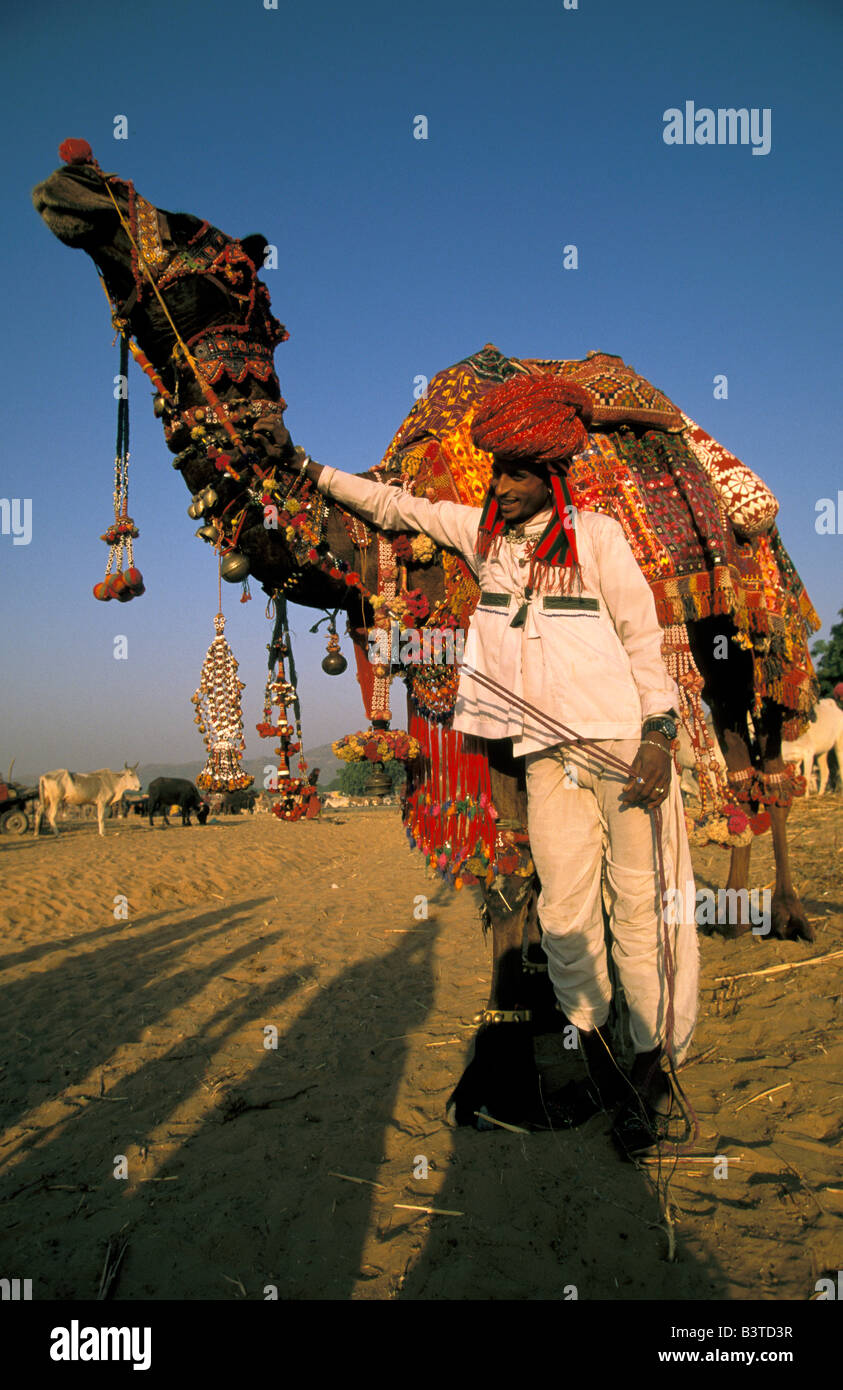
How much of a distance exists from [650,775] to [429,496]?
1.65 metres

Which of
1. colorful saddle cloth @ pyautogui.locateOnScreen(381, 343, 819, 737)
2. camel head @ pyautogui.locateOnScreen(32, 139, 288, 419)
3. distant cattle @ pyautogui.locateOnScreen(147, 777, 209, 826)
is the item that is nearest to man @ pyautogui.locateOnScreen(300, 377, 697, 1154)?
colorful saddle cloth @ pyautogui.locateOnScreen(381, 343, 819, 737)

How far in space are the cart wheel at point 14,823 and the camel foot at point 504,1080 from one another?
21.3m

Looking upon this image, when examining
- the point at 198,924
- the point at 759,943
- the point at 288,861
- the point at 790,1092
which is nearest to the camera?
the point at 790,1092

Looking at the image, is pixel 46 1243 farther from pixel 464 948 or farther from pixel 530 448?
pixel 464 948

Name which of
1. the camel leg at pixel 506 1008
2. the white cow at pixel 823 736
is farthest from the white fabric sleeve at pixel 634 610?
the white cow at pixel 823 736

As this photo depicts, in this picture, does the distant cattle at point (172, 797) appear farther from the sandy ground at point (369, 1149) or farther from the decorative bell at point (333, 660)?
the decorative bell at point (333, 660)

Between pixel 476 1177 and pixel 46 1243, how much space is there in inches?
54.3

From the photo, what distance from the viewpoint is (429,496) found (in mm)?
3365

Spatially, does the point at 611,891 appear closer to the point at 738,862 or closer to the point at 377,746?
the point at 377,746

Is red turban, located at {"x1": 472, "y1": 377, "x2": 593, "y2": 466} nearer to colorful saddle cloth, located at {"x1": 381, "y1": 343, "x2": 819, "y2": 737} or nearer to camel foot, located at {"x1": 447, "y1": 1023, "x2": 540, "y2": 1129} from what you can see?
colorful saddle cloth, located at {"x1": 381, "y1": 343, "x2": 819, "y2": 737}

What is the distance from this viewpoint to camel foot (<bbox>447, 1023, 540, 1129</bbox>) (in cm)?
285

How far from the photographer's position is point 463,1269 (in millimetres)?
2051

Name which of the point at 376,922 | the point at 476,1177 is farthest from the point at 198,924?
the point at 476,1177

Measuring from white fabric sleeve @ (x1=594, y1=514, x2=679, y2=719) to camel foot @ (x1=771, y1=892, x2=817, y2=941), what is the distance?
3240 millimetres
